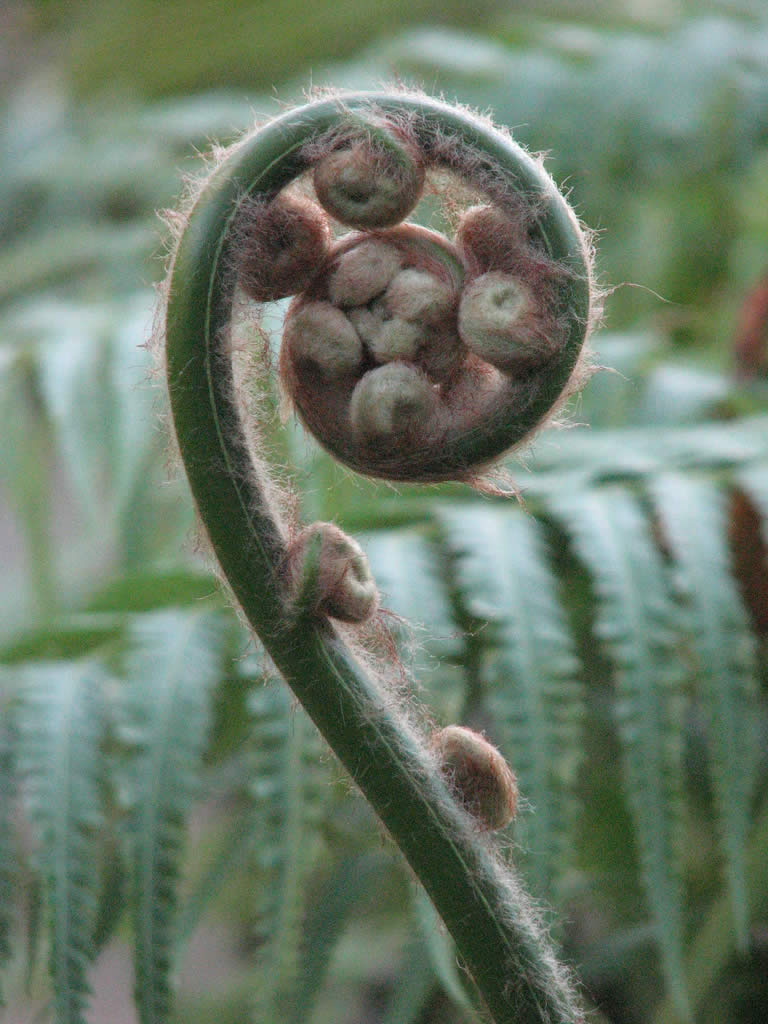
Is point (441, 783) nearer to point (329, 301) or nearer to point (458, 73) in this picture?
point (329, 301)

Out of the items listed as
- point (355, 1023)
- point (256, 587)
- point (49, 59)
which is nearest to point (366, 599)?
point (256, 587)

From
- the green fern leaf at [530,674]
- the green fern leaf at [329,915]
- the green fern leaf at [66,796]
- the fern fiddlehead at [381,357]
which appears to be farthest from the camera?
the green fern leaf at [329,915]

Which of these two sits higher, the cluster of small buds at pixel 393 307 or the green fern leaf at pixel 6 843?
the cluster of small buds at pixel 393 307

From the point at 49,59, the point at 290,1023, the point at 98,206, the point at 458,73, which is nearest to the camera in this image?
the point at 290,1023

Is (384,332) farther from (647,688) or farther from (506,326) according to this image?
(647,688)

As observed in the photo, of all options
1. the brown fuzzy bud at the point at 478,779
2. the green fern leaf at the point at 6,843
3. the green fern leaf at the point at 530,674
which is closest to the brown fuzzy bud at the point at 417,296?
the brown fuzzy bud at the point at 478,779

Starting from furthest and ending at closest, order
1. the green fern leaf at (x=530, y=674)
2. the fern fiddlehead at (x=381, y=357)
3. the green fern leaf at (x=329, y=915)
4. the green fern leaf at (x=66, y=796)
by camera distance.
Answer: the green fern leaf at (x=329, y=915) < the green fern leaf at (x=530, y=674) < the green fern leaf at (x=66, y=796) < the fern fiddlehead at (x=381, y=357)

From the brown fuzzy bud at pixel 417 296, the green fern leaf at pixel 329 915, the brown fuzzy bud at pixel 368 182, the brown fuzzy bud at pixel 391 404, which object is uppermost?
the brown fuzzy bud at pixel 368 182

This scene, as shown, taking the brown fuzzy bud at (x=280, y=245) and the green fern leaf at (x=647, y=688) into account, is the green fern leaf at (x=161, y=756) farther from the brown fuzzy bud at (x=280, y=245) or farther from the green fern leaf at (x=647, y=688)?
the brown fuzzy bud at (x=280, y=245)

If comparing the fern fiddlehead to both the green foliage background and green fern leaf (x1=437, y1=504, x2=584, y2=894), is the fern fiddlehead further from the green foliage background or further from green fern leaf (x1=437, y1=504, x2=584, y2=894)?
green fern leaf (x1=437, y1=504, x2=584, y2=894)
